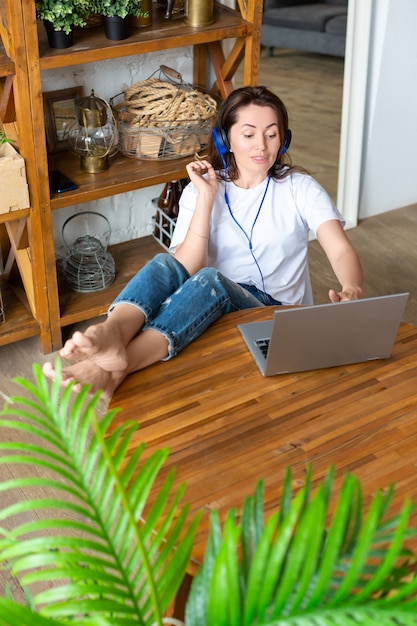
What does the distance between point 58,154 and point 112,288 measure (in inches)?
19.8

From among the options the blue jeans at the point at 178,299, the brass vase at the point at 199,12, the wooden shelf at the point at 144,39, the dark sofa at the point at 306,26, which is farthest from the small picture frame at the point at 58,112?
the dark sofa at the point at 306,26

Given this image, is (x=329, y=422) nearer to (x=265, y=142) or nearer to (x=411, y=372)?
(x=411, y=372)

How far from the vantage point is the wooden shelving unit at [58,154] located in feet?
7.64

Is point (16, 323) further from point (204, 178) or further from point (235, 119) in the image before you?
point (235, 119)

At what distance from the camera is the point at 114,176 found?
2711mm

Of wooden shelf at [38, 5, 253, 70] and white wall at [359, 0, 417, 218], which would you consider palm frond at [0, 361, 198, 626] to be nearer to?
wooden shelf at [38, 5, 253, 70]

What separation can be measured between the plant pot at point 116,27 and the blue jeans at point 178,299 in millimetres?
940

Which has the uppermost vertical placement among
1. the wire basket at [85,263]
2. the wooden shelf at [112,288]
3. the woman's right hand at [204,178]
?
the woman's right hand at [204,178]

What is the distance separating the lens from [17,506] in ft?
2.94

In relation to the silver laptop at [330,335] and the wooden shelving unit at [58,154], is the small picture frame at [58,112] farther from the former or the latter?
the silver laptop at [330,335]

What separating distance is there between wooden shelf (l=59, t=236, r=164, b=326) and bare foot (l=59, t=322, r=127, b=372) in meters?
1.21

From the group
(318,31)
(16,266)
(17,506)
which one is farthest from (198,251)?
(318,31)

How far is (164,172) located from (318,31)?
3.91 metres

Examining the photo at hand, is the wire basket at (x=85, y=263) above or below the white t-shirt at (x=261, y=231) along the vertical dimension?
below
